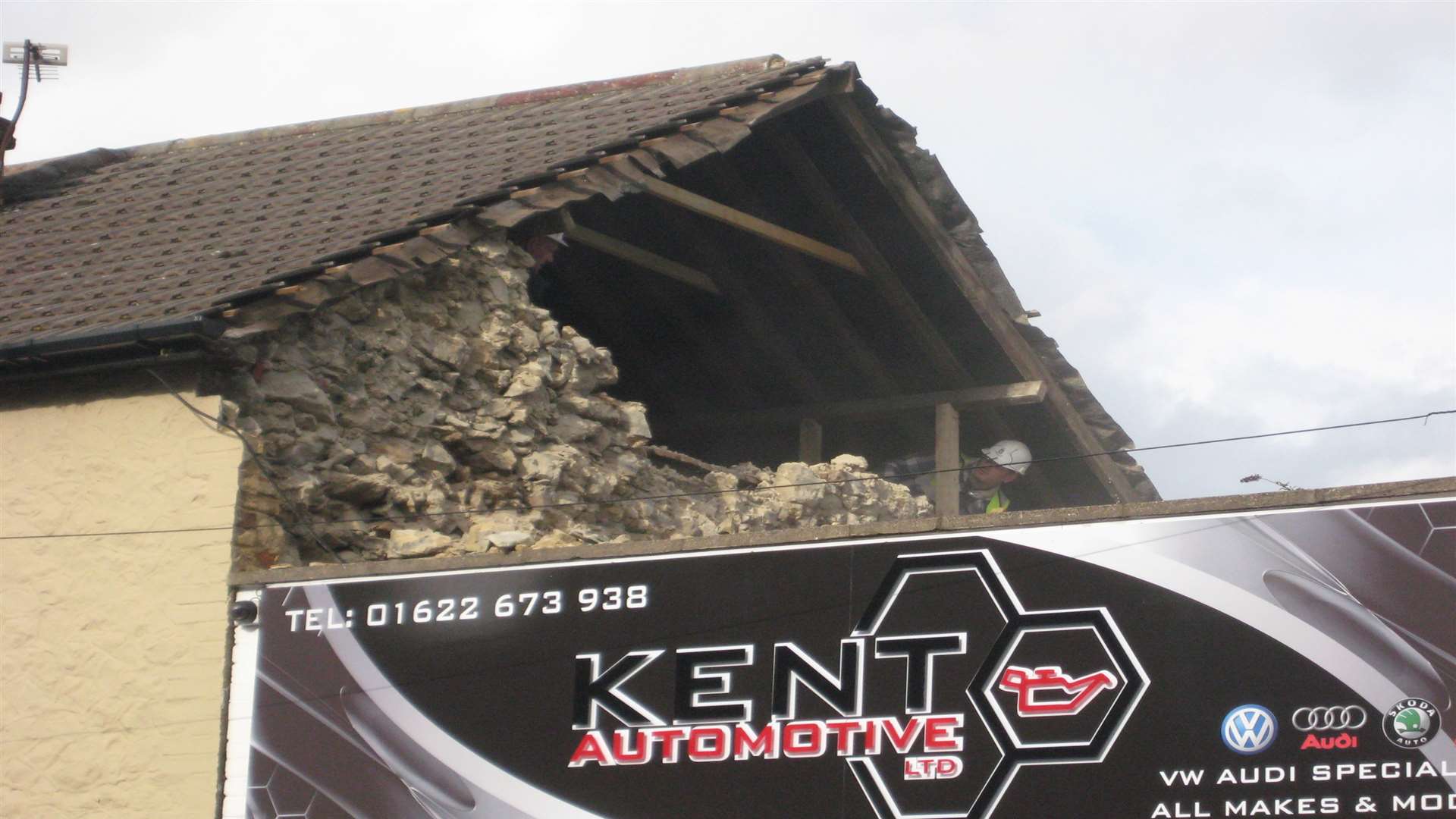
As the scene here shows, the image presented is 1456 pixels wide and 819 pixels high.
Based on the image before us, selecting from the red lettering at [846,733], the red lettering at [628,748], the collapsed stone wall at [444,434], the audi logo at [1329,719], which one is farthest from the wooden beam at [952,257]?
the audi logo at [1329,719]

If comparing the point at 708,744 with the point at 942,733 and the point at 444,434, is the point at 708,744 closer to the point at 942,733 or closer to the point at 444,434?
the point at 942,733

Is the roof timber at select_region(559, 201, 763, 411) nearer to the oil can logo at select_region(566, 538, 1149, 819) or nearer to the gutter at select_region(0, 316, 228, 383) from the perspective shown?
the gutter at select_region(0, 316, 228, 383)

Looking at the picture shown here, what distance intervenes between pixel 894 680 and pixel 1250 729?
1467 millimetres

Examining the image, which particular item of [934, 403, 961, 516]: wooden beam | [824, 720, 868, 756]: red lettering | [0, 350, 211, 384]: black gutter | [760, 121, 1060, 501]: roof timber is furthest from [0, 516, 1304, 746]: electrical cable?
[934, 403, 961, 516]: wooden beam

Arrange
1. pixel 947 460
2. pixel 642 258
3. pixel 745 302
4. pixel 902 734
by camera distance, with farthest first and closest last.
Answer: pixel 745 302, pixel 947 460, pixel 642 258, pixel 902 734

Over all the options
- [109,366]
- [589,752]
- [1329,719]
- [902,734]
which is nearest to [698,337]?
[109,366]

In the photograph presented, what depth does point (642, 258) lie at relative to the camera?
12.5 meters

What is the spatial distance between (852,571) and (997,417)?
6.47m

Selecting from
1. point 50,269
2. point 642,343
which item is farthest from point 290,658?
point 642,343

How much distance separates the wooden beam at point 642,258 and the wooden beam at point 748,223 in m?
0.48

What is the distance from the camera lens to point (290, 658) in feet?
28.0

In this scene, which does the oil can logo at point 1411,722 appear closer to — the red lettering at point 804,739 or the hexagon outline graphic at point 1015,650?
the hexagon outline graphic at point 1015,650

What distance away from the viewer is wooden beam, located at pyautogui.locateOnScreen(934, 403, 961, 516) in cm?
1302

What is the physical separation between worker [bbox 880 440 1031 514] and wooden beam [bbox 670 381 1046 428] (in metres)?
0.43
